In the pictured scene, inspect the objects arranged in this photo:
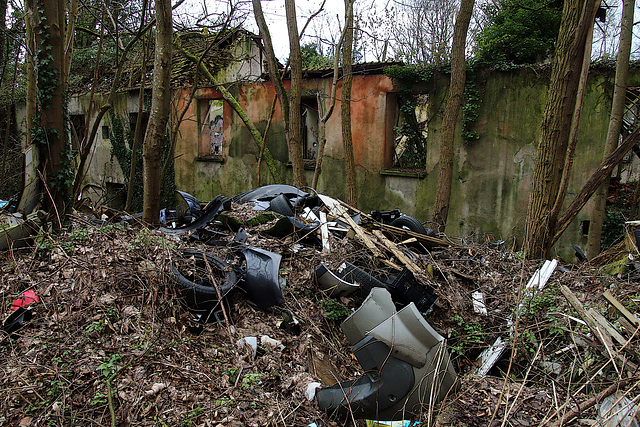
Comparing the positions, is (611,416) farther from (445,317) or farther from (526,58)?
(526,58)

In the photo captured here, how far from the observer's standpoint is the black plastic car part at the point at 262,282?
3600mm

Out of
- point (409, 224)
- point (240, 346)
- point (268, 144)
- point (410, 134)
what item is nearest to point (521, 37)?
point (410, 134)

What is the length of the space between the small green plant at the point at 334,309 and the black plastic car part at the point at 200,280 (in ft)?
2.83

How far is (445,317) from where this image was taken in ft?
13.2

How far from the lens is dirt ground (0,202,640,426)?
249cm

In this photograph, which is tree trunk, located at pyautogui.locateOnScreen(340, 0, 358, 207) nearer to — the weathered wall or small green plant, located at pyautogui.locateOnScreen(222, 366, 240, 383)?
the weathered wall

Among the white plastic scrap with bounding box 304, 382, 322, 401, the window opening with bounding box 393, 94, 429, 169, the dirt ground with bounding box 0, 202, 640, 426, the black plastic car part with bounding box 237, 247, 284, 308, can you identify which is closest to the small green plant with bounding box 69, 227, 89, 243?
the dirt ground with bounding box 0, 202, 640, 426

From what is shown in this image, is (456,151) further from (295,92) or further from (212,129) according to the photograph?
(212,129)

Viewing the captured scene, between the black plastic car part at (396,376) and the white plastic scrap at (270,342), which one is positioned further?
the white plastic scrap at (270,342)

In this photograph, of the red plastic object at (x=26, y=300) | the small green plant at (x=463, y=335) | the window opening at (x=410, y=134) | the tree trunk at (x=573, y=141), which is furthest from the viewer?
the window opening at (x=410, y=134)

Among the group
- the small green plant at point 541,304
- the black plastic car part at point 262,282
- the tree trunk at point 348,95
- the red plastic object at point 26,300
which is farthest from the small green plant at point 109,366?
the tree trunk at point 348,95

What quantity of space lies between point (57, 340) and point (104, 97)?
44.5 ft

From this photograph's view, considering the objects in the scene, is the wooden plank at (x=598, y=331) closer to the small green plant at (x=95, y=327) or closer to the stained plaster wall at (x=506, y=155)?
the small green plant at (x=95, y=327)

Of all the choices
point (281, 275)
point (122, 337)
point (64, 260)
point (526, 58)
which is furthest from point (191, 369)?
point (526, 58)
